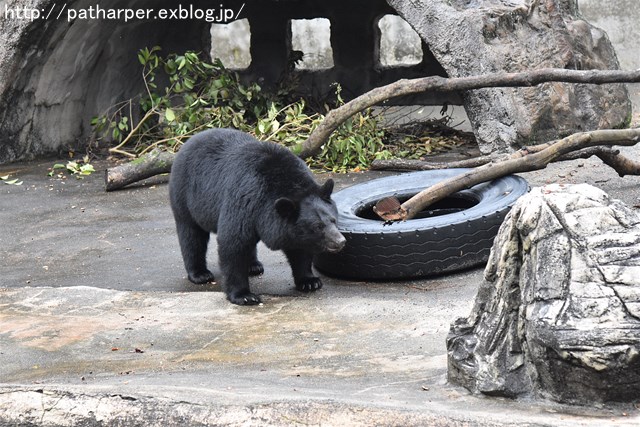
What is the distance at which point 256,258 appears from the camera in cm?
665

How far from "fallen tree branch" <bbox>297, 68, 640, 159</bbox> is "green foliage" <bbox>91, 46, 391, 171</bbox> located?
155cm

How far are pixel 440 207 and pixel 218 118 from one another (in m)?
4.11

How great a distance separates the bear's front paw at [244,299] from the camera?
585cm

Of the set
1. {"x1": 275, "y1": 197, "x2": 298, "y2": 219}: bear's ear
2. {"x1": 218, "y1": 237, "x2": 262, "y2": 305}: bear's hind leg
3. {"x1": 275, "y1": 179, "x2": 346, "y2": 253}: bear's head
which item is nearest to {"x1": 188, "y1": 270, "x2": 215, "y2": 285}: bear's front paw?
{"x1": 218, "y1": 237, "x2": 262, "y2": 305}: bear's hind leg

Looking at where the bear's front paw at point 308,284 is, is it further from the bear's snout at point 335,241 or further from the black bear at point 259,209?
the bear's snout at point 335,241

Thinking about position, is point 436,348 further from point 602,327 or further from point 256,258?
point 256,258

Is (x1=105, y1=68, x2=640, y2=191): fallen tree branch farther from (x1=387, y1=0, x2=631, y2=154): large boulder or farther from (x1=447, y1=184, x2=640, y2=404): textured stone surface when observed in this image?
(x1=447, y1=184, x2=640, y2=404): textured stone surface

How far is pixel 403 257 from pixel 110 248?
7.80 ft

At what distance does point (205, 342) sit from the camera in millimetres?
5082

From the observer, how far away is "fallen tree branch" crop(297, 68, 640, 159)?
7395 mm

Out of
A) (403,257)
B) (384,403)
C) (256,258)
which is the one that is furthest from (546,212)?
(256,258)

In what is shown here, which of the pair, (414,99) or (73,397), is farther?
(414,99)

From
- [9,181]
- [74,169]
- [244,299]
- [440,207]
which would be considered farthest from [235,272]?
[74,169]

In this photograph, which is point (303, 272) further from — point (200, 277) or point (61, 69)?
point (61, 69)
